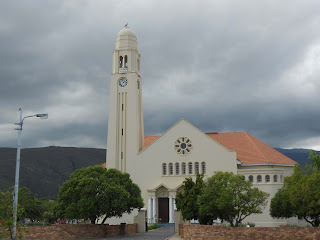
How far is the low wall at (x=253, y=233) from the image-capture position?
88.9ft

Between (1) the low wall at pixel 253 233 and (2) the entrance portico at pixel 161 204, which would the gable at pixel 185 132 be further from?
(1) the low wall at pixel 253 233

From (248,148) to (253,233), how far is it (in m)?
29.3

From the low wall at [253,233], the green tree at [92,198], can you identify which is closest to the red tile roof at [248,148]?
the green tree at [92,198]

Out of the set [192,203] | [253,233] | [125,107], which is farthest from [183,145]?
[253,233]

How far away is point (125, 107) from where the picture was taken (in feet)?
194

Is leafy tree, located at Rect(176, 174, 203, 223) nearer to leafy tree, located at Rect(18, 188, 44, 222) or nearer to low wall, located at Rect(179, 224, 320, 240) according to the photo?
low wall, located at Rect(179, 224, 320, 240)

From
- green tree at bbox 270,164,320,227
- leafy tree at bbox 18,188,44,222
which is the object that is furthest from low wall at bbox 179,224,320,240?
leafy tree at bbox 18,188,44,222

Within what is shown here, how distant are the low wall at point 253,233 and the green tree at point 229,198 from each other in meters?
2.10

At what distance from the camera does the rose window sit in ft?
181

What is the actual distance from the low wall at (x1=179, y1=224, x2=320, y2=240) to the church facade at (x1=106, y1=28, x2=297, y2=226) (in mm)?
22160

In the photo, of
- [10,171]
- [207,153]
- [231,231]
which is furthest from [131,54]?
[10,171]

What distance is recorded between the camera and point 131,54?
199 ft

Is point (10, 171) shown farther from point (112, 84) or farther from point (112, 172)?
point (112, 172)

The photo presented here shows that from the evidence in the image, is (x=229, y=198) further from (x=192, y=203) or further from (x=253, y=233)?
(x=192, y=203)
